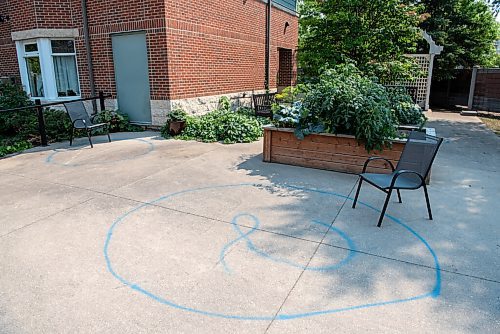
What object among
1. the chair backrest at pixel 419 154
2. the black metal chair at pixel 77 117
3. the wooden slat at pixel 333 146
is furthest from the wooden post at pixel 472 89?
the black metal chair at pixel 77 117

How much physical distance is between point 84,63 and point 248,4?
18.1ft

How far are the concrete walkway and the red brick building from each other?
392cm

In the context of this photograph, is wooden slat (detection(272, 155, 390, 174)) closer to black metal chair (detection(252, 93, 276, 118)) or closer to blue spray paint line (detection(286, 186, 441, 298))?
blue spray paint line (detection(286, 186, 441, 298))

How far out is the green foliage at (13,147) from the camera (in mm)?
7266

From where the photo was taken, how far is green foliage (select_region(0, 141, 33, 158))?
727 centimetres

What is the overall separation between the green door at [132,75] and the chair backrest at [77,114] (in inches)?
58.5

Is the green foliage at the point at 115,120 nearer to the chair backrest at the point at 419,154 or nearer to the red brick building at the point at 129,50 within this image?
the red brick building at the point at 129,50

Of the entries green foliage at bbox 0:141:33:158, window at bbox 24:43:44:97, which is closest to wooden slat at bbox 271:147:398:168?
green foliage at bbox 0:141:33:158

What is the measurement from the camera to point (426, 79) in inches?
603

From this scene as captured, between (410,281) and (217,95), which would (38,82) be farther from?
(410,281)

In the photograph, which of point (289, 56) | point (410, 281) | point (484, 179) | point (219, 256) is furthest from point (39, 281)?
point (289, 56)

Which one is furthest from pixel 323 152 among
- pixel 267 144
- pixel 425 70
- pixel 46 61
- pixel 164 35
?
pixel 425 70

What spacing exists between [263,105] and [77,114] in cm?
517

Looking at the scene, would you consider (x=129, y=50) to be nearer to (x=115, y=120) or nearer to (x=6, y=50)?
(x=115, y=120)
